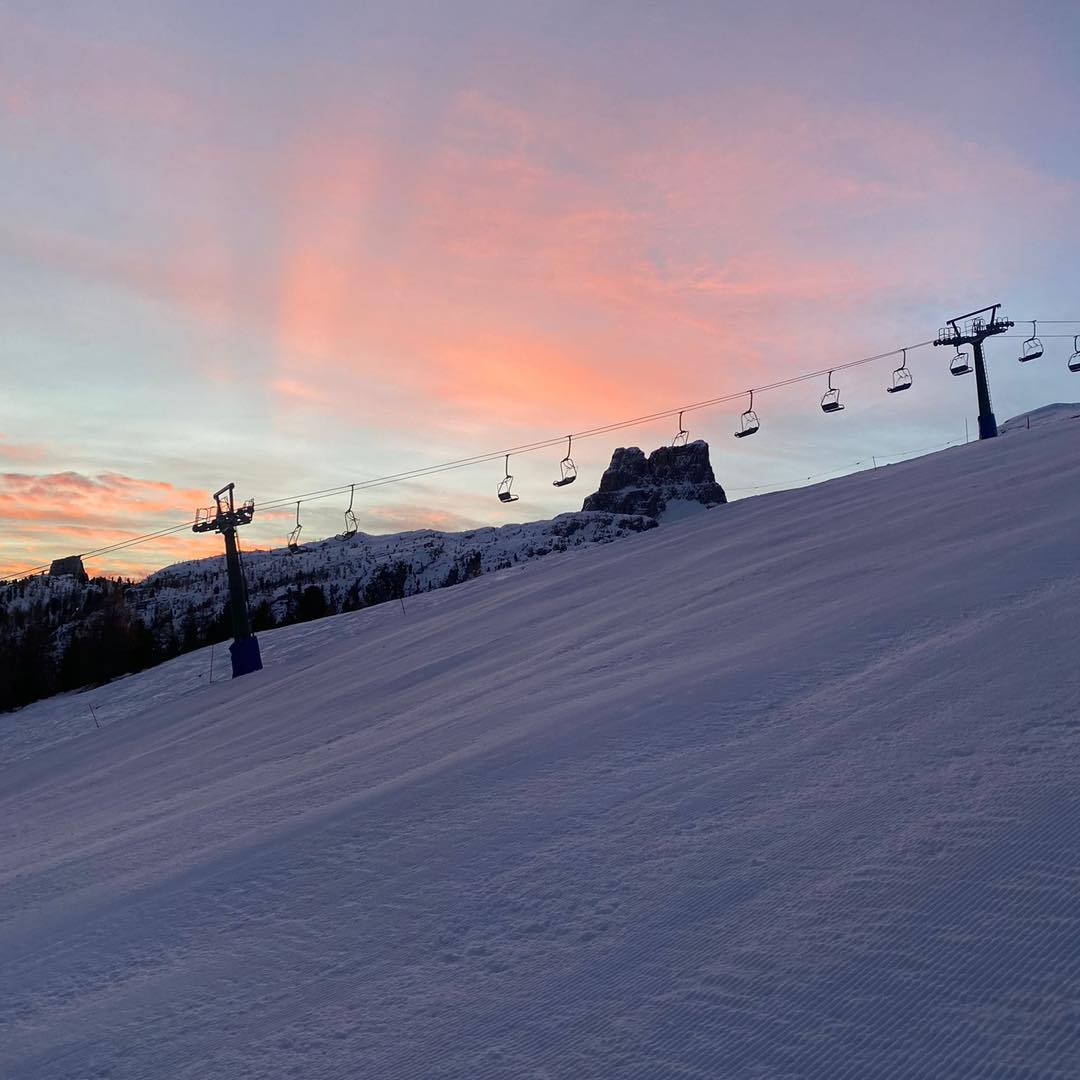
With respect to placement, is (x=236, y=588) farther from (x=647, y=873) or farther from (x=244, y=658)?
(x=647, y=873)

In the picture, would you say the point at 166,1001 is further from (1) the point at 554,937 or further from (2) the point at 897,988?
(2) the point at 897,988

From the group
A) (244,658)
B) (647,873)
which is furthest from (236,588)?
(647,873)

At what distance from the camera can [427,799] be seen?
811 centimetres

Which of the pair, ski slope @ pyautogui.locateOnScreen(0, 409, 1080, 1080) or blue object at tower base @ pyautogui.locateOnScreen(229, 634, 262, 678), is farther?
blue object at tower base @ pyautogui.locateOnScreen(229, 634, 262, 678)

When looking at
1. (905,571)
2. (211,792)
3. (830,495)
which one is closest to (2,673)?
(830,495)

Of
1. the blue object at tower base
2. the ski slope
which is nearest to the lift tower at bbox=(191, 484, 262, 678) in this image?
the blue object at tower base

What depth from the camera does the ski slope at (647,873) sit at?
4113 millimetres

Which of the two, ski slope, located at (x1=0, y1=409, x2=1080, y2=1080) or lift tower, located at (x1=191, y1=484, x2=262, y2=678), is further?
lift tower, located at (x1=191, y1=484, x2=262, y2=678)

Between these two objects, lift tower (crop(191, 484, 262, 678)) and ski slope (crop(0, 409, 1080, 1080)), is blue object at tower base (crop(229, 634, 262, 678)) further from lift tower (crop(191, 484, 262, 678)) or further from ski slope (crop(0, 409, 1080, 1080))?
ski slope (crop(0, 409, 1080, 1080))

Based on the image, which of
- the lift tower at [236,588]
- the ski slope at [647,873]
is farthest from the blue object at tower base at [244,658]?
the ski slope at [647,873]

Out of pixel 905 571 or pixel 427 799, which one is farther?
pixel 905 571

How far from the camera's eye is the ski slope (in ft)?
13.5

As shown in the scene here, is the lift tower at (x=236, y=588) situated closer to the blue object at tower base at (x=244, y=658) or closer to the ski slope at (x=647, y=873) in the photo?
the blue object at tower base at (x=244, y=658)

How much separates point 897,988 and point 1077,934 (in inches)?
30.1
